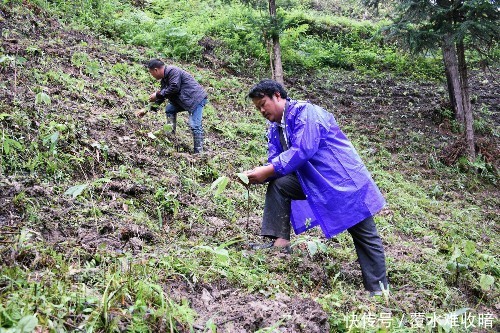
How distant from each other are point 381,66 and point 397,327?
14648 millimetres

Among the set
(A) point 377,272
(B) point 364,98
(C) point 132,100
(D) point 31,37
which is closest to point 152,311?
(A) point 377,272

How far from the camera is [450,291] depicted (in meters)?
4.58

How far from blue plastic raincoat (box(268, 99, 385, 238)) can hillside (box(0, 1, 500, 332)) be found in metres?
0.40

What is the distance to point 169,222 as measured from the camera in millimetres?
4574

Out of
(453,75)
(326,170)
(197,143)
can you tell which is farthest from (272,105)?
(453,75)

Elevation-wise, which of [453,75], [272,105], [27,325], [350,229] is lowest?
[350,229]

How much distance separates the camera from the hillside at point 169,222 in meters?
2.67

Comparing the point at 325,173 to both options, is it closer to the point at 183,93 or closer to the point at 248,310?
the point at 248,310

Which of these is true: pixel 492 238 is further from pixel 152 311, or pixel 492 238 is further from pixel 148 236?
pixel 152 311

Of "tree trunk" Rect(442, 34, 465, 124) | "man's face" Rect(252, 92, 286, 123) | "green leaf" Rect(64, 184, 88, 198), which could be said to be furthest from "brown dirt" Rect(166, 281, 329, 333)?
"tree trunk" Rect(442, 34, 465, 124)

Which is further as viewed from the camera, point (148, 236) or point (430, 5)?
point (430, 5)

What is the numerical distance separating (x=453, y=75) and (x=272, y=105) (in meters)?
8.95

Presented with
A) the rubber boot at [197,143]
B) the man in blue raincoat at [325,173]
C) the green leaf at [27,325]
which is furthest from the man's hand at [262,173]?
the rubber boot at [197,143]

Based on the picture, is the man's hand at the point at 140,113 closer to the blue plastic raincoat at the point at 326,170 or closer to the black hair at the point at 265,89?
the black hair at the point at 265,89
